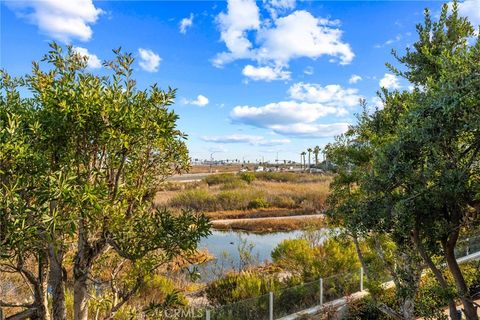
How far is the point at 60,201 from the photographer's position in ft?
8.77

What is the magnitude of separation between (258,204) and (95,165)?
2904cm

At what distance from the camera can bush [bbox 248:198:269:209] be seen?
32.1 m

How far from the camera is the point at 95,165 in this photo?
11.6ft

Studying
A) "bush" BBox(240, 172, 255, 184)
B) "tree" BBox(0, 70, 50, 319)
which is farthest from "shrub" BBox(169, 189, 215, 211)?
"tree" BBox(0, 70, 50, 319)

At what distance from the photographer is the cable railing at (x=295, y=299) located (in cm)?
705

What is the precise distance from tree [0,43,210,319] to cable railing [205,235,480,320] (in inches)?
134

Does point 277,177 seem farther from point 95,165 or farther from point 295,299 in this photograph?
point 95,165

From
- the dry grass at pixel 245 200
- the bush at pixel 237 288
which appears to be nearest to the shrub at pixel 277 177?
the dry grass at pixel 245 200

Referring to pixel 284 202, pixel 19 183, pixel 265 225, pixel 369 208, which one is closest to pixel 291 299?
pixel 369 208

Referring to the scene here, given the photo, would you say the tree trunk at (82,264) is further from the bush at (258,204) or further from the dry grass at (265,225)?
the bush at (258,204)

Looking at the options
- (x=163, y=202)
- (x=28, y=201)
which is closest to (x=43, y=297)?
(x=28, y=201)

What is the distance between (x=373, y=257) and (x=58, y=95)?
927cm

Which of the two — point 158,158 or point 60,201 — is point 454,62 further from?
point 60,201

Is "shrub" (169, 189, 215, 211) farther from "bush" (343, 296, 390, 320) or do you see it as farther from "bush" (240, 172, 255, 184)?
"bush" (343, 296, 390, 320)
